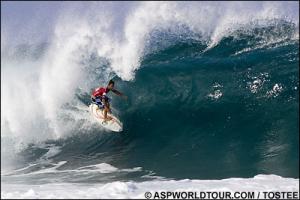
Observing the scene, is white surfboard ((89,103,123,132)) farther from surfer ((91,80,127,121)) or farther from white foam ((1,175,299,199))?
white foam ((1,175,299,199))

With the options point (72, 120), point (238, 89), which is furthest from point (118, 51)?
point (238, 89)

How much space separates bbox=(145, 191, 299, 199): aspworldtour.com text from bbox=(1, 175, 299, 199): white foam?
0.17 metres

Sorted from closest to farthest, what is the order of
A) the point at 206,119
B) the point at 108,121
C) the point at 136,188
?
the point at 136,188 → the point at 206,119 → the point at 108,121

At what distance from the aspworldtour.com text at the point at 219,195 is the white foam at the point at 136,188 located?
0.17 metres

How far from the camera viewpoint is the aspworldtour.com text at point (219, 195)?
26.7 ft

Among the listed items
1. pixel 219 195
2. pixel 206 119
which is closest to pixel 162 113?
pixel 206 119

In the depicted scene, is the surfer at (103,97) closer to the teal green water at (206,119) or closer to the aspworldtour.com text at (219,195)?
the teal green water at (206,119)

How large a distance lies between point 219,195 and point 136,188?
153 cm

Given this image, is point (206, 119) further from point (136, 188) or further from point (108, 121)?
point (136, 188)

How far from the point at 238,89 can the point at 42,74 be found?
817 cm

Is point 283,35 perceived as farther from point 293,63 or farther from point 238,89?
point 238,89

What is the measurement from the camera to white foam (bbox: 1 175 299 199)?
Answer: 8.16 metres

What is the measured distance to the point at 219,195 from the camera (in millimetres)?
8281
